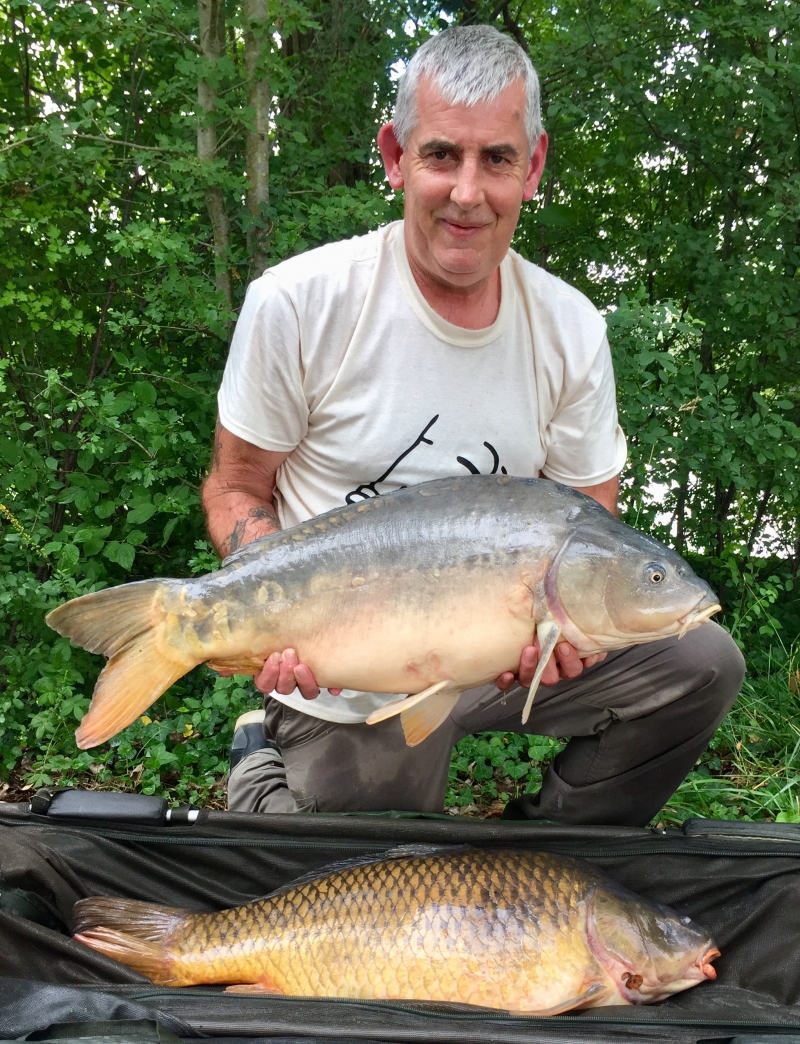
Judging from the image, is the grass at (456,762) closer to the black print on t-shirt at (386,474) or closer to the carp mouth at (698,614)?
the black print on t-shirt at (386,474)

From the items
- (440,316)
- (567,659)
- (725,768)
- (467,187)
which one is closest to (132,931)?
(567,659)

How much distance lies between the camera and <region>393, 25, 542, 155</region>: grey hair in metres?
1.73

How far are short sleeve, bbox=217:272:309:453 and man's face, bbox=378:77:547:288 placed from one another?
294 millimetres

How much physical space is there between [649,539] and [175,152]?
7.10 feet

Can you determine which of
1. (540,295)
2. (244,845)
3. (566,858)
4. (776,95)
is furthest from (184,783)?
(776,95)

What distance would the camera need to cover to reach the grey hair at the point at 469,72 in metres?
1.73

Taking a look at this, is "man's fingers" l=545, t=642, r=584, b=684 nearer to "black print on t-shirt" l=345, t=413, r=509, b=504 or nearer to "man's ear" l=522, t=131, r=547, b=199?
"black print on t-shirt" l=345, t=413, r=509, b=504

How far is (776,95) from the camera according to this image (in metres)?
3.11

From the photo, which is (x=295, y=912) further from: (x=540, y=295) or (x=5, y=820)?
(x=540, y=295)

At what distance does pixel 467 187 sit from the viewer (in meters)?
1.75

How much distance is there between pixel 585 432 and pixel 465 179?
57 centimetres

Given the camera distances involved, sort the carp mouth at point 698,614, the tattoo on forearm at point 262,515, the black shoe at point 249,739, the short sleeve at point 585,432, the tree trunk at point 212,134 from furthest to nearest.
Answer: the tree trunk at point 212,134 < the black shoe at point 249,739 < the short sleeve at point 585,432 < the tattoo on forearm at point 262,515 < the carp mouth at point 698,614

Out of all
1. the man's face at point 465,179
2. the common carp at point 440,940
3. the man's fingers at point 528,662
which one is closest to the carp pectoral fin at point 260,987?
the common carp at point 440,940

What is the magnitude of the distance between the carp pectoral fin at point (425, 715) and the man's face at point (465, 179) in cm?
78
